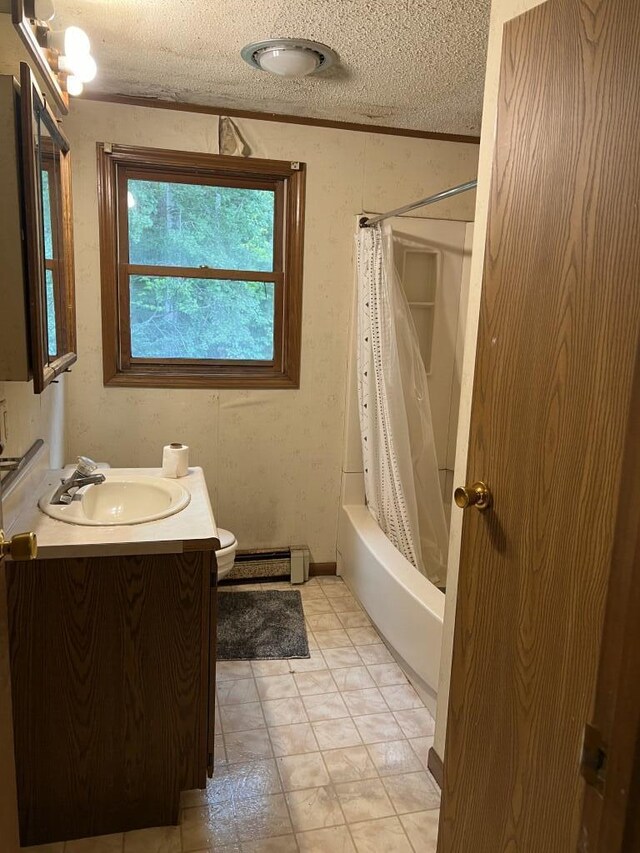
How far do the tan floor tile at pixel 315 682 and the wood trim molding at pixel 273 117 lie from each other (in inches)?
98.3

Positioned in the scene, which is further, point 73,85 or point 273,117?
point 273,117

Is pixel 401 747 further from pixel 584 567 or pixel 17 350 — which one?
pixel 17 350

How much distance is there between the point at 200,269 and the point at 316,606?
176 centimetres

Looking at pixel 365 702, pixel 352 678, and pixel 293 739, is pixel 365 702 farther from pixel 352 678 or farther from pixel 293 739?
pixel 293 739

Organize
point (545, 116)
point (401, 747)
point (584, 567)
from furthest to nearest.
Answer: point (401, 747) < point (545, 116) < point (584, 567)

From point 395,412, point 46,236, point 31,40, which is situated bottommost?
point 395,412

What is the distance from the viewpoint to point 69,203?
2.18 m

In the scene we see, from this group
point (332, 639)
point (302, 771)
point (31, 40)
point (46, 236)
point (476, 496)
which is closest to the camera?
point (476, 496)

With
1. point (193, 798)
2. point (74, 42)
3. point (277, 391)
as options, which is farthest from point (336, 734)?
point (74, 42)

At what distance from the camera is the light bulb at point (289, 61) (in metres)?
2.15

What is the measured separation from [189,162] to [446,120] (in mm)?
1228

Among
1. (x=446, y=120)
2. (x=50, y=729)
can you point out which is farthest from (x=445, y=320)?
(x=50, y=729)

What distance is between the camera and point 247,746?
2.05 metres

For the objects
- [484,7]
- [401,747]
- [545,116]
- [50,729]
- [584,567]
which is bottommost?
[401,747]
